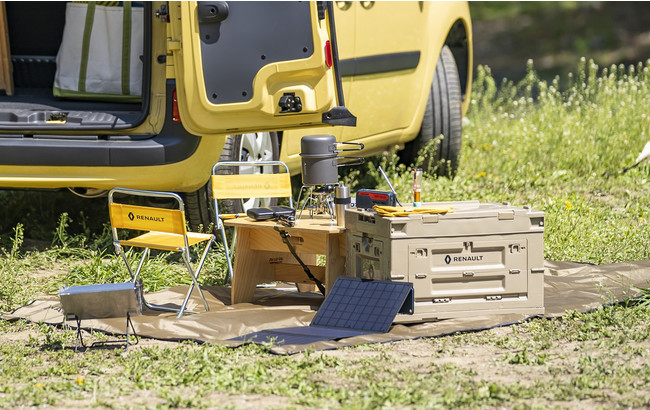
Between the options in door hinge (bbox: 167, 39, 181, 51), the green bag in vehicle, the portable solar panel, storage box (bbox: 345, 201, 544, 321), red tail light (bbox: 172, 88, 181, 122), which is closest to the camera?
the portable solar panel

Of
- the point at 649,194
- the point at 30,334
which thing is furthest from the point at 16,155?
the point at 649,194

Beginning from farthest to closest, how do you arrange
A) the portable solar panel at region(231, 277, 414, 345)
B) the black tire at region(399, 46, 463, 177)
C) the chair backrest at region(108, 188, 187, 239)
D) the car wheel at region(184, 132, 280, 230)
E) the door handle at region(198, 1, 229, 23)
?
the black tire at region(399, 46, 463, 177)
the car wheel at region(184, 132, 280, 230)
the door handle at region(198, 1, 229, 23)
the chair backrest at region(108, 188, 187, 239)
the portable solar panel at region(231, 277, 414, 345)

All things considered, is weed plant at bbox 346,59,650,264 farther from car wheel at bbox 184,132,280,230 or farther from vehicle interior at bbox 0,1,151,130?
vehicle interior at bbox 0,1,151,130

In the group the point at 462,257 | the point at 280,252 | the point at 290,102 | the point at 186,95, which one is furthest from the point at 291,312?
the point at 186,95

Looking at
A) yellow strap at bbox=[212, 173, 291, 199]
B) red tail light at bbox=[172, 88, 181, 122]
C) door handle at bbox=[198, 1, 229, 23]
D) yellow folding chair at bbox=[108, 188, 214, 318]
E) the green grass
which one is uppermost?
door handle at bbox=[198, 1, 229, 23]

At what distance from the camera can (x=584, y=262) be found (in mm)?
6527

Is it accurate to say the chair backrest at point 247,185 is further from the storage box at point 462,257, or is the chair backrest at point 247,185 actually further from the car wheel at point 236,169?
→ the storage box at point 462,257

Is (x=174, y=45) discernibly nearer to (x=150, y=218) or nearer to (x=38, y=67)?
(x=150, y=218)

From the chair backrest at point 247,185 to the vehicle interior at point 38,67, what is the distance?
83 cm

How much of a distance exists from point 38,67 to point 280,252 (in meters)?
2.65

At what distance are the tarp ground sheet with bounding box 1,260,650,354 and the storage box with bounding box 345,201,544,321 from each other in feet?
0.28

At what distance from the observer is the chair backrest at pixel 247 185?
6.16 meters

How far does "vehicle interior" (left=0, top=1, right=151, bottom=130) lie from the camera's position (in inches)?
268

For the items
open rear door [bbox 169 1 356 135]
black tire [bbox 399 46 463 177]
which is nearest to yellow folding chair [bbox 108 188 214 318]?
open rear door [bbox 169 1 356 135]
